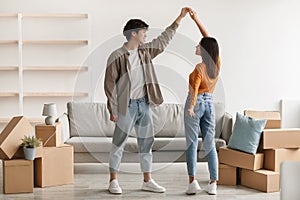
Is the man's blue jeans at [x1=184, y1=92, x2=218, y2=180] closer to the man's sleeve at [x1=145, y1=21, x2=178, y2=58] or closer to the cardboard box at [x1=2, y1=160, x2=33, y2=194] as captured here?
the man's sleeve at [x1=145, y1=21, x2=178, y2=58]

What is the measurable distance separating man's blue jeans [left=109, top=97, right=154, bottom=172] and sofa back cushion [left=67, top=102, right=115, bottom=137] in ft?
4.21

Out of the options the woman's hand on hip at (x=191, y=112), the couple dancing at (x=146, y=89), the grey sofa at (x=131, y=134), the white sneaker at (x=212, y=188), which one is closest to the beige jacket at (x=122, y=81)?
the couple dancing at (x=146, y=89)

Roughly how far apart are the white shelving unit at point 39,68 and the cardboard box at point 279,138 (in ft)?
8.44

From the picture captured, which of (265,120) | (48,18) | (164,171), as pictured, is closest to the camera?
(265,120)

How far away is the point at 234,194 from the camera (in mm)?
4879

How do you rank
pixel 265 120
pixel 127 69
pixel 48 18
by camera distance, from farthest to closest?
pixel 48 18 → pixel 265 120 → pixel 127 69

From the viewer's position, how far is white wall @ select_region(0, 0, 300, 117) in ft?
22.7

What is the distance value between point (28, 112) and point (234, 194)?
3.03m

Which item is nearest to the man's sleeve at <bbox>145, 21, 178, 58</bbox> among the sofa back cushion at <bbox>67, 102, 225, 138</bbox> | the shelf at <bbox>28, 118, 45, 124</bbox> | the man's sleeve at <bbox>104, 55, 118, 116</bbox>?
the man's sleeve at <bbox>104, 55, 118, 116</bbox>

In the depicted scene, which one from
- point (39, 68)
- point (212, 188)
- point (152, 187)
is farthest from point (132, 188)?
point (39, 68)

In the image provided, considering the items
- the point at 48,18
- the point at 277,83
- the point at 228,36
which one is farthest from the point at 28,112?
the point at 277,83

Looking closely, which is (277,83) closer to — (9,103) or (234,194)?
(234,194)

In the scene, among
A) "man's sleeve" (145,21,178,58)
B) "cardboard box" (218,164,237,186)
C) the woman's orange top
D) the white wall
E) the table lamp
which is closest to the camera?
the woman's orange top

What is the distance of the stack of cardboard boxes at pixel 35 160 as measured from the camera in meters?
4.90
